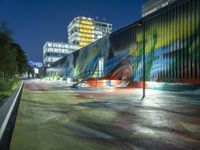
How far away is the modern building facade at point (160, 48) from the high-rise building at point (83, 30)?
422 ft

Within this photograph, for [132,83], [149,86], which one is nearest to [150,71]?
[149,86]

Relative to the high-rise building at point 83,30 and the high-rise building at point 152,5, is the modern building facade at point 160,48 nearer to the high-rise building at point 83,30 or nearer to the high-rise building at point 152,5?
the high-rise building at point 152,5

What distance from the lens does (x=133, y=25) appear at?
2855 cm

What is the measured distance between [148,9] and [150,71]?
379ft

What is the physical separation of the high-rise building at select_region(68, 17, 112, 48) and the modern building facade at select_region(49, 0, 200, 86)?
128572 millimetres

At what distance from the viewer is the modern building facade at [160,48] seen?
1911 centimetres

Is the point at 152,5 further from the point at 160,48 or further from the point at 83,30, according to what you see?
the point at 160,48

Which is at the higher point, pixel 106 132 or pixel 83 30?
pixel 83 30

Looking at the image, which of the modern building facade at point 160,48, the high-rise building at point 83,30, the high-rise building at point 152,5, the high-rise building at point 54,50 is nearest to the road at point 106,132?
the modern building facade at point 160,48

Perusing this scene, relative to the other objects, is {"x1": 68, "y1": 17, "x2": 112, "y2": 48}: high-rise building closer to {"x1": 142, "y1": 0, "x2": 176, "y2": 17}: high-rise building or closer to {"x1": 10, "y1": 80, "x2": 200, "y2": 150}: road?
{"x1": 142, "y1": 0, "x2": 176, "y2": 17}: high-rise building

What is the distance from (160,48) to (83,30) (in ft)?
476

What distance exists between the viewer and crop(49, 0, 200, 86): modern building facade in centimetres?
1911

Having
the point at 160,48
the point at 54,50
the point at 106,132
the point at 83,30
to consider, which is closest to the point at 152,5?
the point at 83,30

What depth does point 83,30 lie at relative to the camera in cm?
16488
